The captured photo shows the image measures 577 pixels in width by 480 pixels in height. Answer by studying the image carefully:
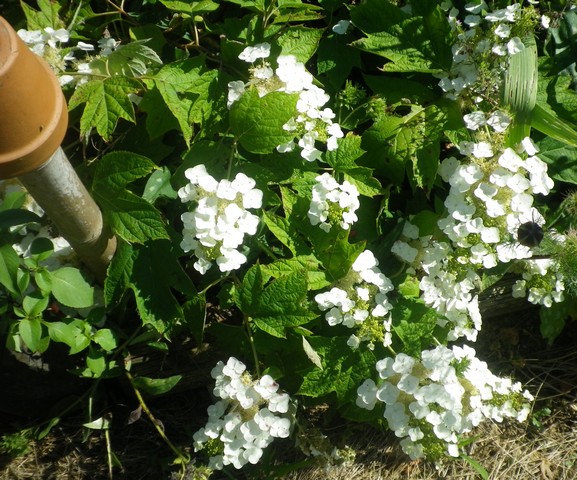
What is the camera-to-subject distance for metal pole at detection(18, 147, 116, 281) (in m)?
1.27

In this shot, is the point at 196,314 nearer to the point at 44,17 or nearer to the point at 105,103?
the point at 105,103

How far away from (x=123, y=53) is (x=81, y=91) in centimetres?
16

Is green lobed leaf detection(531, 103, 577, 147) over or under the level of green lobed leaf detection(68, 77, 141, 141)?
over

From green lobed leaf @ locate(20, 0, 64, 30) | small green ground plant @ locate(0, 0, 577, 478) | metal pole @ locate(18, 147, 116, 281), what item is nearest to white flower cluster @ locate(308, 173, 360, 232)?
small green ground plant @ locate(0, 0, 577, 478)

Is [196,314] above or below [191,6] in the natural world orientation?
below

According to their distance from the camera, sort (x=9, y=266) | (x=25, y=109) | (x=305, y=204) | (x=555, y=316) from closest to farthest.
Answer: (x=25, y=109) < (x=9, y=266) < (x=305, y=204) < (x=555, y=316)

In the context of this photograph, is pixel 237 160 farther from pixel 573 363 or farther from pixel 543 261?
pixel 573 363

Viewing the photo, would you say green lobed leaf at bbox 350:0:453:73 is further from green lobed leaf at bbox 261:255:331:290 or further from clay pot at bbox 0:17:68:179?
clay pot at bbox 0:17:68:179

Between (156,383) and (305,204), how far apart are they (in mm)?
729

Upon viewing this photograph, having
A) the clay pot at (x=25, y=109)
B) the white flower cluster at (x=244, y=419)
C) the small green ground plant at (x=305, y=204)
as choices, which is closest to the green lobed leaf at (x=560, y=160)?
the small green ground plant at (x=305, y=204)

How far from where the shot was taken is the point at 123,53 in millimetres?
1602

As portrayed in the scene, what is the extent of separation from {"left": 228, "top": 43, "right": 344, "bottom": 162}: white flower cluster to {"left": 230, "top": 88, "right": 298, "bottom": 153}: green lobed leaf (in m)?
0.04

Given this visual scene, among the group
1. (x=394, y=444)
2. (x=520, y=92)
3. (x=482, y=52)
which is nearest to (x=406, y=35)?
(x=482, y=52)

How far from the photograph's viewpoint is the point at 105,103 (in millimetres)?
1521
